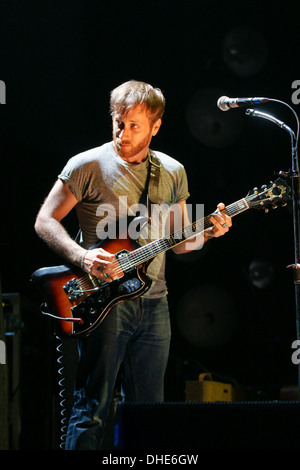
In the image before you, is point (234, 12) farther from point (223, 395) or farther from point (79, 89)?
point (223, 395)

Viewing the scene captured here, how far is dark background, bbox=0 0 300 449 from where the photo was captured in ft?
15.9

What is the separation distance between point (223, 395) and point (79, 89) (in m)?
3.61

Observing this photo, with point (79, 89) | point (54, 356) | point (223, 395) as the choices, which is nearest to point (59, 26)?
point (79, 89)

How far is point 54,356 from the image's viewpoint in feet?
13.4

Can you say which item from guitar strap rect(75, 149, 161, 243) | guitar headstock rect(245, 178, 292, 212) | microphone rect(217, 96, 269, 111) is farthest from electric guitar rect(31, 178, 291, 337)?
microphone rect(217, 96, 269, 111)

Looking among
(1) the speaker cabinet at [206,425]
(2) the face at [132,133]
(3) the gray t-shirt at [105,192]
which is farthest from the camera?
(2) the face at [132,133]

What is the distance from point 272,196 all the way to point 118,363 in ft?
4.13

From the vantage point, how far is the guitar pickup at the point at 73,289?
252cm

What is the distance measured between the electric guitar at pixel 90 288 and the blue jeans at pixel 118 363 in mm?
65

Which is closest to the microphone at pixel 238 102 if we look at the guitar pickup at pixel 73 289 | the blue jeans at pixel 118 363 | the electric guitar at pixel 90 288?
the electric guitar at pixel 90 288

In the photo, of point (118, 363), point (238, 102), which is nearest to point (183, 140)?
point (238, 102)

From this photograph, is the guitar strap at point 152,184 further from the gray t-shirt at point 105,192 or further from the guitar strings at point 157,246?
the guitar strings at point 157,246

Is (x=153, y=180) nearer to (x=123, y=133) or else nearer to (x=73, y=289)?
(x=123, y=133)

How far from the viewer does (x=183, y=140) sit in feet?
20.3
